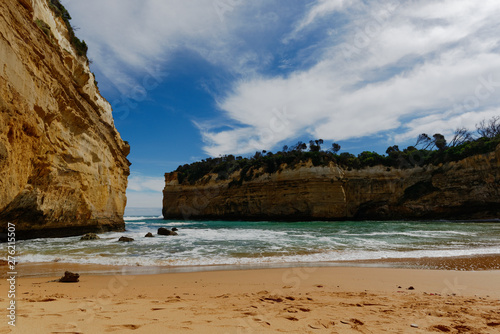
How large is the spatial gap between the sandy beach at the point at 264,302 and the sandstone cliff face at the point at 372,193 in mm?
31283

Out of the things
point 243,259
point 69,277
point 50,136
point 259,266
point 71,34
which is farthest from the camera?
point 71,34

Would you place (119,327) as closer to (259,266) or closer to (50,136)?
(259,266)

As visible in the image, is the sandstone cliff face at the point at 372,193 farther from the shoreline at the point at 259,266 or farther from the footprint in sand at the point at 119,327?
the footprint in sand at the point at 119,327

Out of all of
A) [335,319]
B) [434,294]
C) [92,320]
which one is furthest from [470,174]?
[92,320]

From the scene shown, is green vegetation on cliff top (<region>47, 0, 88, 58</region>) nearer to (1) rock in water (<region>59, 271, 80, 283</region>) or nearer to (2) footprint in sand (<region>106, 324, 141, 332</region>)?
(1) rock in water (<region>59, 271, 80, 283</region>)

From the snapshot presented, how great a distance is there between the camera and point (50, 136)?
11.7m

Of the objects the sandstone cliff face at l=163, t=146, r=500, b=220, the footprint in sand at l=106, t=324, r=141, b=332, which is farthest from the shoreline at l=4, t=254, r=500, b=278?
the sandstone cliff face at l=163, t=146, r=500, b=220

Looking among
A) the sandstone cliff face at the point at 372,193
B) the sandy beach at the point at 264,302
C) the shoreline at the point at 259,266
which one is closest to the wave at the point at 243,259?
the shoreline at the point at 259,266

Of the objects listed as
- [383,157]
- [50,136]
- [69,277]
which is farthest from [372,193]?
[69,277]

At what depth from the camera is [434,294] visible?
14.5 ft

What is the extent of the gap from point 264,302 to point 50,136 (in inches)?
497

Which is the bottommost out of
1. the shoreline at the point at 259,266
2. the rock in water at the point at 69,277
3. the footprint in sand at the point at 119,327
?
the shoreline at the point at 259,266

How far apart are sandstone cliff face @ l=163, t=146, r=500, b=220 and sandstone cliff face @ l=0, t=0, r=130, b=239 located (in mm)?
25071

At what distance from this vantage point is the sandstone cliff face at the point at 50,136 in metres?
8.06
